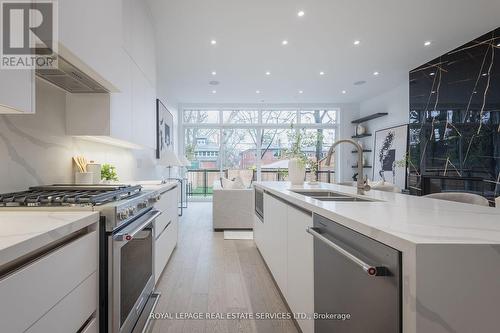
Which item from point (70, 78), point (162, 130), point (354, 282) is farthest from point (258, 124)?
point (354, 282)

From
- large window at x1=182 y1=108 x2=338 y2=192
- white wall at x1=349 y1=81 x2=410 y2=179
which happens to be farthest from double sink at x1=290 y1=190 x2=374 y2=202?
large window at x1=182 y1=108 x2=338 y2=192

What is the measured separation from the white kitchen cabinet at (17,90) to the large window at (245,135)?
272 inches

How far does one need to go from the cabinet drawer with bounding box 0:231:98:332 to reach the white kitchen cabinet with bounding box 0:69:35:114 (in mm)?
557

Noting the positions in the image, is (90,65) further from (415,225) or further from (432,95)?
(432,95)

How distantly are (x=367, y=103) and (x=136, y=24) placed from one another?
682 centimetres

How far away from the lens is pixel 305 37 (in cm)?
374

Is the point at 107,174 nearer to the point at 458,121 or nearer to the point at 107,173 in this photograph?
the point at 107,173

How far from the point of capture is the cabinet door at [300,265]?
1.35m

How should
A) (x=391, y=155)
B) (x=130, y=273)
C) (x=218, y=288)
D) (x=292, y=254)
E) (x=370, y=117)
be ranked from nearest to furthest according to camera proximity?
(x=130, y=273)
(x=292, y=254)
(x=218, y=288)
(x=391, y=155)
(x=370, y=117)

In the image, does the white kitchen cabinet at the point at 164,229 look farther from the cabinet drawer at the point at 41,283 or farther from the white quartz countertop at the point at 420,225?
the white quartz countertop at the point at 420,225

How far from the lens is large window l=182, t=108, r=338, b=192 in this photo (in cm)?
791

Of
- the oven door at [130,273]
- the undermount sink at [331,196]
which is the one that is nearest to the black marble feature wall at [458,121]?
the undermount sink at [331,196]

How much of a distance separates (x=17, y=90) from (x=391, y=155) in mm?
6823

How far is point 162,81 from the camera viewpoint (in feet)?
18.5
